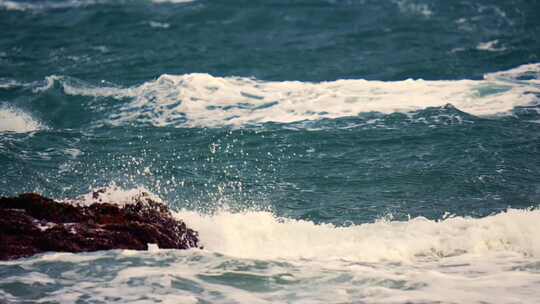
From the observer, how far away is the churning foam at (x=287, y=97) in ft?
51.0

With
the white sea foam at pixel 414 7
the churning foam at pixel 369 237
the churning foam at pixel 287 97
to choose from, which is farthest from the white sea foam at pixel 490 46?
the churning foam at pixel 369 237

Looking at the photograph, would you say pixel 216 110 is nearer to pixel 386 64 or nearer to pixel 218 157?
pixel 218 157

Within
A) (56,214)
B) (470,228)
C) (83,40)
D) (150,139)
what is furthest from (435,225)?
(83,40)

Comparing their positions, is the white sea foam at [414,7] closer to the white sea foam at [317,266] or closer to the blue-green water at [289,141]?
the blue-green water at [289,141]

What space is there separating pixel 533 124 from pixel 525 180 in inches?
111

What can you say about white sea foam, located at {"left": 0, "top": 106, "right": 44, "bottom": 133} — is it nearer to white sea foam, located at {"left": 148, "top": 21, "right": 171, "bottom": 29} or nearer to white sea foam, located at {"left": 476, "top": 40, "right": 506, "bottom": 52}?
white sea foam, located at {"left": 148, "top": 21, "right": 171, "bottom": 29}

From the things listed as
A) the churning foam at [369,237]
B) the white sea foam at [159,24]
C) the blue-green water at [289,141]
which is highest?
the white sea foam at [159,24]

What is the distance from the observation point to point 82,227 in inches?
328

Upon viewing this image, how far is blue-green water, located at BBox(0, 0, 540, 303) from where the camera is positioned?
7.93 meters

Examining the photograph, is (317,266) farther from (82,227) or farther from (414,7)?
(414,7)

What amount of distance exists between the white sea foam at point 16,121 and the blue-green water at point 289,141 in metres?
0.06

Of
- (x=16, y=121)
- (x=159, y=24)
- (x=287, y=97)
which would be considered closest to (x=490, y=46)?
(x=287, y=97)

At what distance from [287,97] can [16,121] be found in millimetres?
5310

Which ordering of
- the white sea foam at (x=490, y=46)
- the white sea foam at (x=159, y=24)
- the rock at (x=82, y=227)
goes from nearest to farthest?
1. the rock at (x=82, y=227)
2. the white sea foam at (x=490, y=46)
3. the white sea foam at (x=159, y=24)
